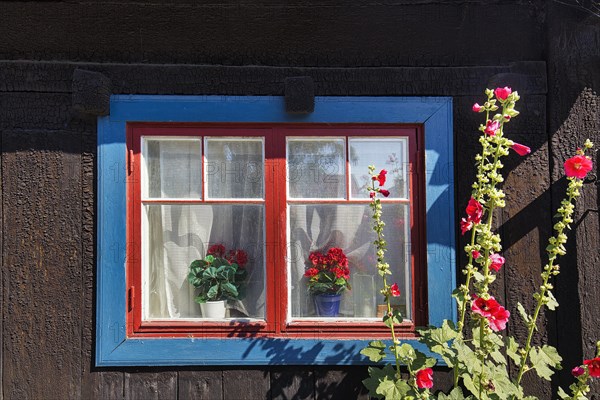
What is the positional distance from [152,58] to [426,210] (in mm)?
1690

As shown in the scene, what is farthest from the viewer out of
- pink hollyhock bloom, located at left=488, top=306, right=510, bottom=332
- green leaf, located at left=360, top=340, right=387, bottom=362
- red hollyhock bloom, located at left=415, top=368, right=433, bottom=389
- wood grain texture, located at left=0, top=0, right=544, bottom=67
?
wood grain texture, located at left=0, top=0, right=544, bottom=67

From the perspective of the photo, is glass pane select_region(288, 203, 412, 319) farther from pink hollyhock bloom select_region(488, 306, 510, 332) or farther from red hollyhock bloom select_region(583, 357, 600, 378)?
red hollyhock bloom select_region(583, 357, 600, 378)

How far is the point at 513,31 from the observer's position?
2.43m

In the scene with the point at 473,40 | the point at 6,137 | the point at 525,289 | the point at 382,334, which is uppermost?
the point at 473,40

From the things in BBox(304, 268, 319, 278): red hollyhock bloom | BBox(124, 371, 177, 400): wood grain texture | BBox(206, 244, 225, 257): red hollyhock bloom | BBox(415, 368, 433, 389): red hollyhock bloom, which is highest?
BBox(206, 244, 225, 257): red hollyhock bloom

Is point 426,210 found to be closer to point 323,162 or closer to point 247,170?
point 323,162

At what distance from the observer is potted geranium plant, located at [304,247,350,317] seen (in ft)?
7.92

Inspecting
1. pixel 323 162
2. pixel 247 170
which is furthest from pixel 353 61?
pixel 247 170

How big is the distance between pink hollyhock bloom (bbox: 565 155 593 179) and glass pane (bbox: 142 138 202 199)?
1788mm

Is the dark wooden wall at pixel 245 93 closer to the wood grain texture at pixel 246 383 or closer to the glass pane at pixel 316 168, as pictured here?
the wood grain texture at pixel 246 383

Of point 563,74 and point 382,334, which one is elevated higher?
point 563,74

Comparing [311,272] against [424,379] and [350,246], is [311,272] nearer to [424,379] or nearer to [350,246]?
[350,246]

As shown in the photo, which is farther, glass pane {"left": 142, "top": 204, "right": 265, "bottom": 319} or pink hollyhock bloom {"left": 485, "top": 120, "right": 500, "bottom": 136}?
glass pane {"left": 142, "top": 204, "right": 265, "bottom": 319}

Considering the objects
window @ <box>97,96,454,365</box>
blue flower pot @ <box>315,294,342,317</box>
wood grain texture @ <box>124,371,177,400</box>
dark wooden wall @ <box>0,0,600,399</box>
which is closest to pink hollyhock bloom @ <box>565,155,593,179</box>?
dark wooden wall @ <box>0,0,600,399</box>
